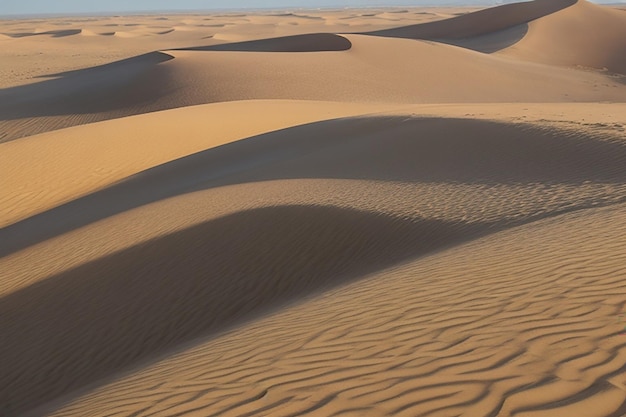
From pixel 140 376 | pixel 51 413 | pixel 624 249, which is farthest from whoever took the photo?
pixel 624 249

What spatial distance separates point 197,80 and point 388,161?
19.2m

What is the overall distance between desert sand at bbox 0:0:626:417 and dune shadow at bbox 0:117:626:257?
0.07 meters

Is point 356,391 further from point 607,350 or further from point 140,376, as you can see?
point 140,376

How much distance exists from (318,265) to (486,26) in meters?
52.2

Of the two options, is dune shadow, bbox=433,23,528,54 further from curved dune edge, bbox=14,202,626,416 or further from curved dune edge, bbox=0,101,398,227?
curved dune edge, bbox=14,202,626,416

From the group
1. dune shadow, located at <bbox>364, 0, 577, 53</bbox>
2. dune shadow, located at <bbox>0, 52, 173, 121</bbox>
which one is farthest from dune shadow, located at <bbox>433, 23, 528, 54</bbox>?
dune shadow, located at <bbox>0, 52, 173, 121</bbox>

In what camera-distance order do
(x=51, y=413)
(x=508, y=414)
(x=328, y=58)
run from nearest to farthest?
(x=508, y=414)
(x=51, y=413)
(x=328, y=58)

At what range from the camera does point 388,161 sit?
501 inches

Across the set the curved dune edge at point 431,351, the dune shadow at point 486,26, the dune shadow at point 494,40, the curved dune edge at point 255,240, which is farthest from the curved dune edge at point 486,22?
the curved dune edge at point 431,351

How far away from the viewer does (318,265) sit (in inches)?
323

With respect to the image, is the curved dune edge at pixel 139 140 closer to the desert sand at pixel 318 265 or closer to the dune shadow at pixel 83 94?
the desert sand at pixel 318 265

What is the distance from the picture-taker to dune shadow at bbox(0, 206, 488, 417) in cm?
700

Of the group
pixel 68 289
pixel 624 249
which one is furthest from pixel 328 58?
pixel 624 249

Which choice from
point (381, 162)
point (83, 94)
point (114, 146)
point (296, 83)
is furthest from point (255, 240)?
point (83, 94)
